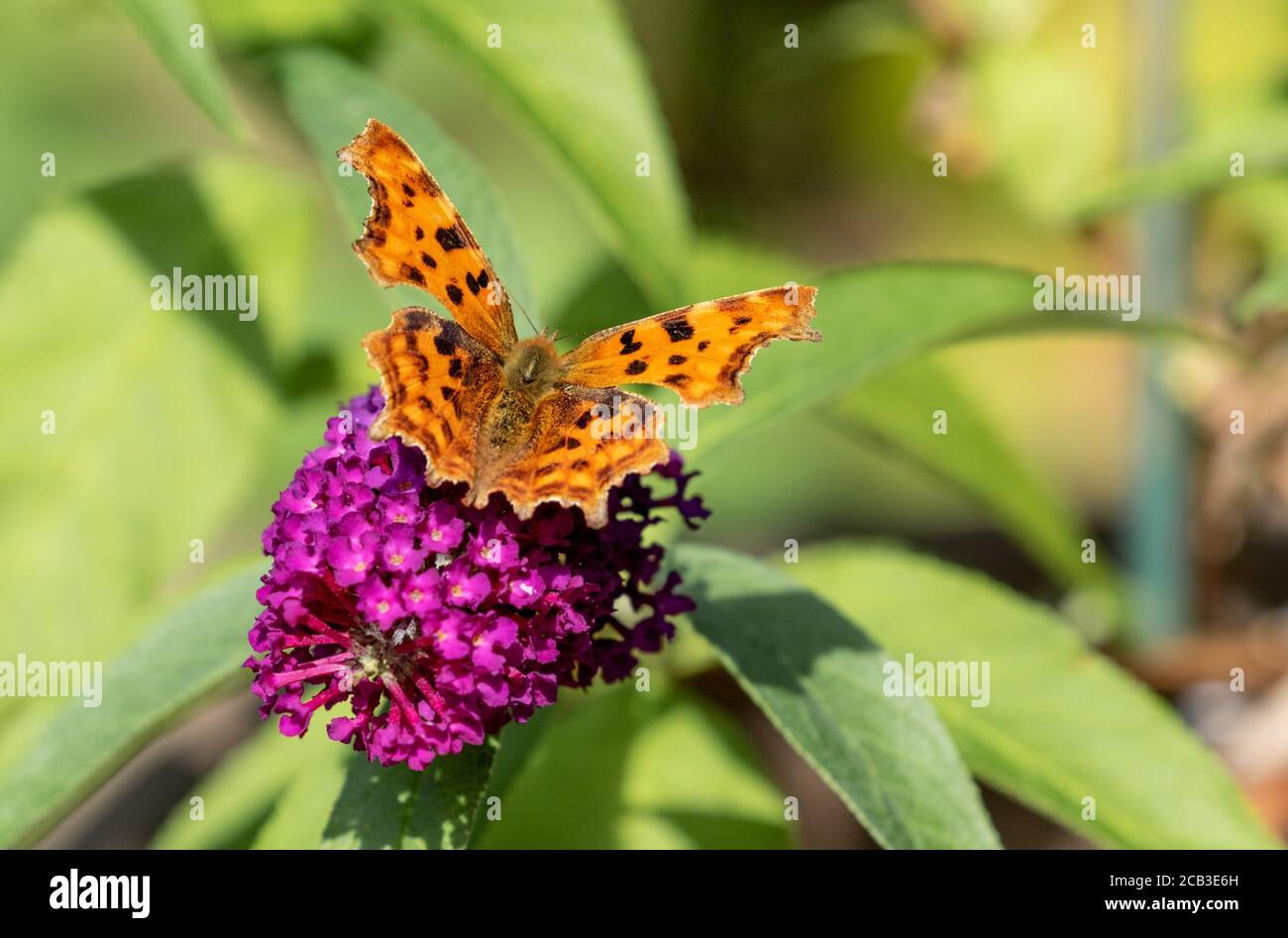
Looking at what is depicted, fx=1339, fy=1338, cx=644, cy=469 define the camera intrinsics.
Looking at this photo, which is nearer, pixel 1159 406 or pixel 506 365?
pixel 506 365

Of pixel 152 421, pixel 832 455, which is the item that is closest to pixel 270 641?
pixel 152 421

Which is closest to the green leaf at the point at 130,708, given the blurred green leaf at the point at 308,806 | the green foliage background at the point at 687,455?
the green foliage background at the point at 687,455

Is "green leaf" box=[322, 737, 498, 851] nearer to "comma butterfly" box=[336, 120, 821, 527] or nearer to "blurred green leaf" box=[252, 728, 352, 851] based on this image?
"blurred green leaf" box=[252, 728, 352, 851]

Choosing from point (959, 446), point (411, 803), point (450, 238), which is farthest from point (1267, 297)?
point (411, 803)

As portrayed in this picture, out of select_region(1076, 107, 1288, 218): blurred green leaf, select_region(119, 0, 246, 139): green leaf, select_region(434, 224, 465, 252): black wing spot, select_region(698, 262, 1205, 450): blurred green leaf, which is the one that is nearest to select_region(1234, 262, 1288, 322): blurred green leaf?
select_region(698, 262, 1205, 450): blurred green leaf

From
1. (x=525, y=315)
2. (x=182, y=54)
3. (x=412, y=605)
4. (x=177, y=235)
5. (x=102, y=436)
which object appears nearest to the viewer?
(x=412, y=605)

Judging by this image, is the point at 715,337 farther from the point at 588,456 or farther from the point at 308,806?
the point at 308,806
